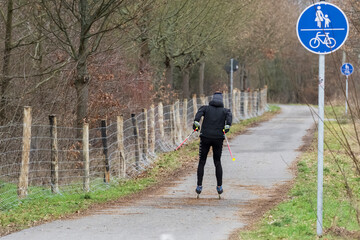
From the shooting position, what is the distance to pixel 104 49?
20.2 metres

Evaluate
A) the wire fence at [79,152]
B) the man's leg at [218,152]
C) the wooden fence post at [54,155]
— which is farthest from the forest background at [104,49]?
the wooden fence post at [54,155]

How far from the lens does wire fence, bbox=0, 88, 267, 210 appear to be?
12414mm

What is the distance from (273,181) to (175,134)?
27.6ft

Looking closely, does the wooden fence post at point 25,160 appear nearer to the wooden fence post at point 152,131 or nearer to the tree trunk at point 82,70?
the tree trunk at point 82,70

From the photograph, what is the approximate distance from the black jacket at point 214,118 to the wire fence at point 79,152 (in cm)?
239

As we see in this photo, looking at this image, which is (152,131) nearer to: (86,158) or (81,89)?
(81,89)

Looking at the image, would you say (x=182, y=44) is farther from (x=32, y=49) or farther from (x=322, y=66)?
(x=322, y=66)

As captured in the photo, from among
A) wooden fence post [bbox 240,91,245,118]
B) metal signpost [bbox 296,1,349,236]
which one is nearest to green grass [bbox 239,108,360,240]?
metal signpost [bbox 296,1,349,236]

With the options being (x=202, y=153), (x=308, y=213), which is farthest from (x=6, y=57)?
(x=308, y=213)

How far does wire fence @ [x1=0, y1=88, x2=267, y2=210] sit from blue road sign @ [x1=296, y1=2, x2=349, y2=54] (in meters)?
5.66

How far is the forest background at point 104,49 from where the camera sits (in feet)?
50.0

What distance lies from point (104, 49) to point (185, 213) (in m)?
10.4

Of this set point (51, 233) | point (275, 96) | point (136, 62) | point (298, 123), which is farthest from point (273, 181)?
point (275, 96)

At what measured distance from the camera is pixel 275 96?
70562 mm
